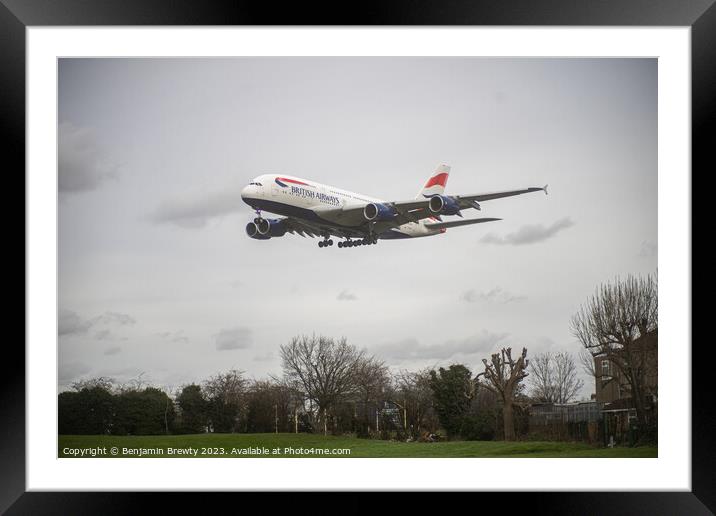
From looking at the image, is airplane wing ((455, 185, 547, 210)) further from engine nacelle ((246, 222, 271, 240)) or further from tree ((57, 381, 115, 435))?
tree ((57, 381, 115, 435))

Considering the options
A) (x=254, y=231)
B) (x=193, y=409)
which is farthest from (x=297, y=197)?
(x=193, y=409)

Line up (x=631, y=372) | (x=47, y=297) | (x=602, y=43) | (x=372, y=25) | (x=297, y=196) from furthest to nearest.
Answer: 1. (x=297, y=196)
2. (x=631, y=372)
3. (x=602, y=43)
4. (x=47, y=297)
5. (x=372, y=25)

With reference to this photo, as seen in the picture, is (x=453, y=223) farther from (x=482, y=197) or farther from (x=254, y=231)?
(x=254, y=231)

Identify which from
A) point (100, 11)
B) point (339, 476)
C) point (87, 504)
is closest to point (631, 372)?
point (339, 476)

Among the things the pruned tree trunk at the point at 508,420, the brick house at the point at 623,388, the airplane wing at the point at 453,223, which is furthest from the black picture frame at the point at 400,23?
the airplane wing at the point at 453,223

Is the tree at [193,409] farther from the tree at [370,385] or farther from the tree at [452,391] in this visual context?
the tree at [452,391]

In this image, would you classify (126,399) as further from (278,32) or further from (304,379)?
(278,32)

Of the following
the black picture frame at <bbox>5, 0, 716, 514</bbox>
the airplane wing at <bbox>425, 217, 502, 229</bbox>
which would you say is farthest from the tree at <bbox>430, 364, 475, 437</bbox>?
the black picture frame at <bbox>5, 0, 716, 514</bbox>
